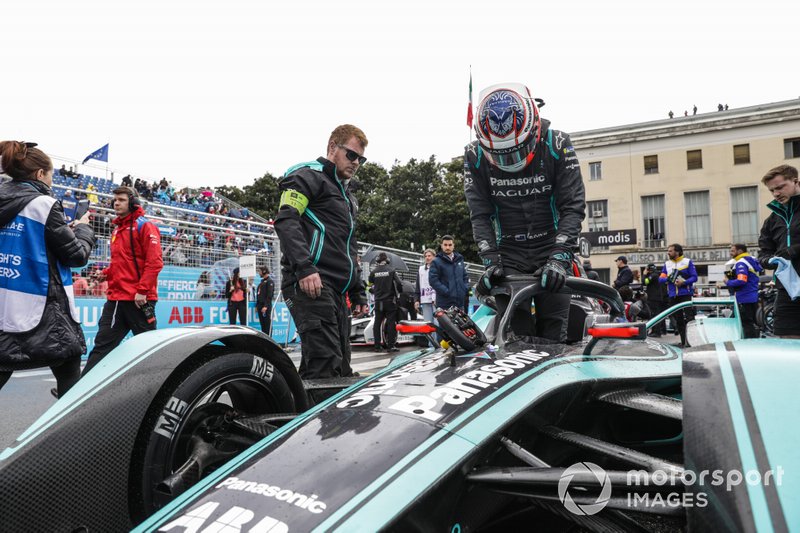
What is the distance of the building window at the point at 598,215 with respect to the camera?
36531 mm

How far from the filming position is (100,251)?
8727mm

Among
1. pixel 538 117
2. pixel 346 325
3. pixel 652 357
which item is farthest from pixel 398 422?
pixel 538 117

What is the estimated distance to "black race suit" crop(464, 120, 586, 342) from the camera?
3.11m

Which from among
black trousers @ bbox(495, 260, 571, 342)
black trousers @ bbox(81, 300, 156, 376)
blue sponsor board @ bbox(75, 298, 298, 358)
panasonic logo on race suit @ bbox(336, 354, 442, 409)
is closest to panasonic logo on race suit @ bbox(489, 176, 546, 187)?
black trousers @ bbox(495, 260, 571, 342)

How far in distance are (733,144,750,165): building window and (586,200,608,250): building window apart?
7787 millimetres

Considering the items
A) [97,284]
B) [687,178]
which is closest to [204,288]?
[97,284]

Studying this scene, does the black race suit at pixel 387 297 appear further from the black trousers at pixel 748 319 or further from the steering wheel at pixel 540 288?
the steering wheel at pixel 540 288

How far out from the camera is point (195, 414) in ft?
6.72

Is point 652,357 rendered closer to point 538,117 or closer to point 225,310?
point 538,117

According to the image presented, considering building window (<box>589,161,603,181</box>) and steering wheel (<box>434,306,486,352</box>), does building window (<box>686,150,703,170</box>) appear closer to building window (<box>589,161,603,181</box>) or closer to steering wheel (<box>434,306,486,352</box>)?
building window (<box>589,161,603,181</box>)

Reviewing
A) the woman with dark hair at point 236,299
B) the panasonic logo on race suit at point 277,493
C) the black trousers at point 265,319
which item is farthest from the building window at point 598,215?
the panasonic logo on race suit at point 277,493

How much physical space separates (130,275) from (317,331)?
7.61ft

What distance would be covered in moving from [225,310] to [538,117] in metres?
8.83

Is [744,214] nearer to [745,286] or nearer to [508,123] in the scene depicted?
[745,286]
